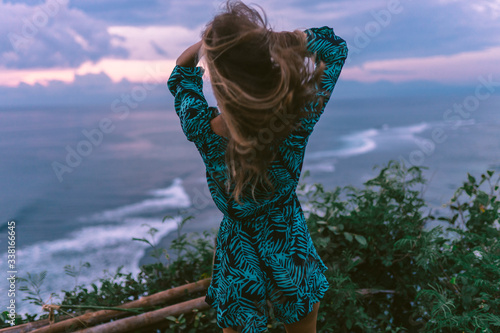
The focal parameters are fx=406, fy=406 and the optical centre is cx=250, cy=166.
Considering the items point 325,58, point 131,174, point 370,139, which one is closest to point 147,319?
point 325,58

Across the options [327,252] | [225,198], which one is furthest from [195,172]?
[225,198]

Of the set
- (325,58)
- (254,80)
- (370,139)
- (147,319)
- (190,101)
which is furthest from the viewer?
(370,139)

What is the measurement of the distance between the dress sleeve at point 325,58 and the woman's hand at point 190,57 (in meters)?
0.48

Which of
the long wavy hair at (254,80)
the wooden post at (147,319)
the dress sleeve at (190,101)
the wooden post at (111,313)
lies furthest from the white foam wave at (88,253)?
the long wavy hair at (254,80)

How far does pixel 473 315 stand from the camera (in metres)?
1.98

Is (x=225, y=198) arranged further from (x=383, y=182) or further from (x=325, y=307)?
(x=383, y=182)

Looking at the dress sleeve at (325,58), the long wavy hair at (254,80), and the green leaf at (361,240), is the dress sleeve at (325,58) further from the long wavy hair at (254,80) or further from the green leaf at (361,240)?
the green leaf at (361,240)

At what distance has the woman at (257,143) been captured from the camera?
1.48 meters

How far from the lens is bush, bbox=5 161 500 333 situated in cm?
244

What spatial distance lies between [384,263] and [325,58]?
160cm

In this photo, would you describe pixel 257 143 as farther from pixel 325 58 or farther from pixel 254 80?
pixel 325 58

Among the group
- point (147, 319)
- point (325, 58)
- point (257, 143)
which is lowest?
point (147, 319)

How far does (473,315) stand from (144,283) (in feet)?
7.14

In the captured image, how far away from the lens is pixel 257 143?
1.54 m
